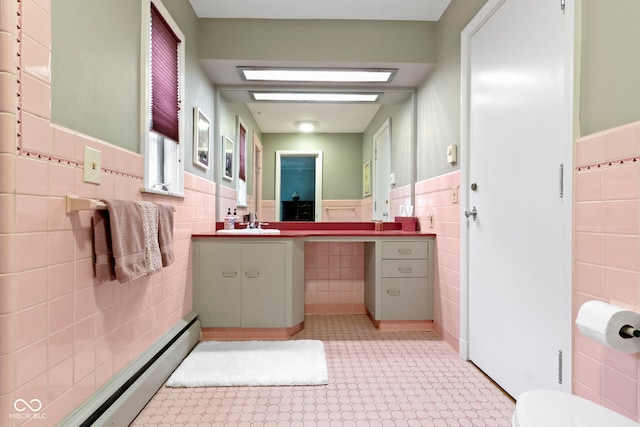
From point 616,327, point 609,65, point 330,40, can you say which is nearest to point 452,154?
point 609,65

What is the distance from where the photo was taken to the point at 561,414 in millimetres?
783

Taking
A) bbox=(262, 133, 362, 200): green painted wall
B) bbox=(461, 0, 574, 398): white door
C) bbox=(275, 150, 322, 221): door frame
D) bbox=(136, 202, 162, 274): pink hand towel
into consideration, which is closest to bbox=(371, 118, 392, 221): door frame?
bbox=(262, 133, 362, 200): green painted wall

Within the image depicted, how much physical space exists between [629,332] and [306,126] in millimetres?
2429

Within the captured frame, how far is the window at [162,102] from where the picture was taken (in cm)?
165

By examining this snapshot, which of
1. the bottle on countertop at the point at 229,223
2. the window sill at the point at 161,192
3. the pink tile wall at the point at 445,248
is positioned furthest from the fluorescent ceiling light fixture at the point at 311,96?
the window sill at the point at 161,192

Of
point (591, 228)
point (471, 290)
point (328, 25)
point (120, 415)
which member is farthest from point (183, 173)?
point (591, 228)

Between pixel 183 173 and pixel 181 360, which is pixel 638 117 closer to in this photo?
pixel 183 173

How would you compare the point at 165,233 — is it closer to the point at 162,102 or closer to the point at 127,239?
the point at 127,239

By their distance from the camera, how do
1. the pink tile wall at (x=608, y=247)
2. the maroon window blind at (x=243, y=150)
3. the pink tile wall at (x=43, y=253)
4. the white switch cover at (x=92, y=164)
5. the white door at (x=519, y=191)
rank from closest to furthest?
the pink tile wall at (x=43, y=253) → the pink tile wall at (x=608, y=247) → the white switch cover at (x=92, y=164) → the white door at (x=519, y=191) → the maroon window blind at (x=243, y=150)

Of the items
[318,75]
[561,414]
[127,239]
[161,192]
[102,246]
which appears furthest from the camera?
[318,75]

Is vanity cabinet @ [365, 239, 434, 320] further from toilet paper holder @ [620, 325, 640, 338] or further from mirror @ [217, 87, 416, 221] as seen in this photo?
toilet paper holder @ [620, 325, 640, 338]

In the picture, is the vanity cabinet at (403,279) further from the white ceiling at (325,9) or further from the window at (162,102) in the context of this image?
the white ceiling at (325,9)

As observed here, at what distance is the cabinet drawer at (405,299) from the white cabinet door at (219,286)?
1.14 m

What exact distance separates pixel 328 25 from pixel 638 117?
2.12 m
